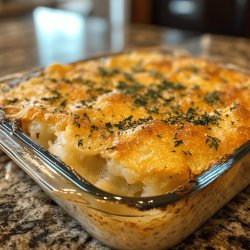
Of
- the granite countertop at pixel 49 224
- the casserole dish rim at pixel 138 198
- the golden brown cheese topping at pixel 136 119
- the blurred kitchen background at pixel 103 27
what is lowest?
the blurred kitchen background at pixel 103 27

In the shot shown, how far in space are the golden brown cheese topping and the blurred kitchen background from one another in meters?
0.80

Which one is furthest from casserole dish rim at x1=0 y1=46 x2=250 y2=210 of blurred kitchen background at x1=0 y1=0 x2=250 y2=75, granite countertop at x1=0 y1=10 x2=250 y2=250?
blurred kitchen background at x1=0 y1=0 x2=250 y2=75

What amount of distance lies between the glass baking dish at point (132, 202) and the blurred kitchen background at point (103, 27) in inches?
49.6

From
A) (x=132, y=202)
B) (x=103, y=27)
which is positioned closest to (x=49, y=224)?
(x=132, y=202)

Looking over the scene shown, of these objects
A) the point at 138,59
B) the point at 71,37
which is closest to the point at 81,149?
the point at 138,59

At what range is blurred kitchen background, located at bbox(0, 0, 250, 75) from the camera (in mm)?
2275

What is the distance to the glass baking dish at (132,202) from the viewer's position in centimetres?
67

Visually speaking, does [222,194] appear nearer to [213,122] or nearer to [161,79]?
[213,122]

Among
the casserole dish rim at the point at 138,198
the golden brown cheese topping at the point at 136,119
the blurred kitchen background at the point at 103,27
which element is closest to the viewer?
the casserole dish rim at the point at 138,198

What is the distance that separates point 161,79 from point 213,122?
1.48ft

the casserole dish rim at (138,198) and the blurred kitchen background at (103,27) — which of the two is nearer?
the casserole dish rim at (138,198)

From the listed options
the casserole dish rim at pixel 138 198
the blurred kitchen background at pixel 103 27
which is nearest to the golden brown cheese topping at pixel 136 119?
the casserole dish rim at pixel 138 198

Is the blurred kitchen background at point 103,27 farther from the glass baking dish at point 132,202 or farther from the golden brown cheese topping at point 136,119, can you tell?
the glass baking dish at point 132,202

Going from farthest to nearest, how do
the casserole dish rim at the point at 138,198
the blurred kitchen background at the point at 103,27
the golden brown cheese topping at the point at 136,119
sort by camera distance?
1. the blurred kitchen background at the point at 103,27
2. the golden brown cheese topping at the point at 136,119
3. the casserole dish rim at the point at 138,198
